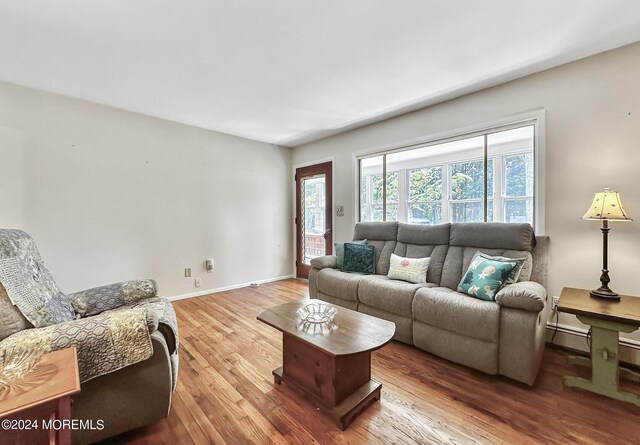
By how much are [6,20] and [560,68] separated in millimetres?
4172

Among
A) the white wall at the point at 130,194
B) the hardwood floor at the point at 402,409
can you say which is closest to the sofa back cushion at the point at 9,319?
the hardwood floor at the point at 402,409

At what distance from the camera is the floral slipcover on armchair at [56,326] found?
46.6 inches

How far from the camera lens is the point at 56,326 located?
124 centimetres

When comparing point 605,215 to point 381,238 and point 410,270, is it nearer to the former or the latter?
→ point 410,270

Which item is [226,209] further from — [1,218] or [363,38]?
[363,38]

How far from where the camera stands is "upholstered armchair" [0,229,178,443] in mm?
1198

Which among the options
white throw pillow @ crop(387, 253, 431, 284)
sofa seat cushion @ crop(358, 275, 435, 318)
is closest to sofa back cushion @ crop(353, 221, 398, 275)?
white throw pillow @ crop(387, 253, 431, 284)

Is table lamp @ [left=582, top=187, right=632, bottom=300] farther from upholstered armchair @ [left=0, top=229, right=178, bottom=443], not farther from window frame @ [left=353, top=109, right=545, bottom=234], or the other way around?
upholstered armchair @ [left=0, top=229, right=178, bottom=443]

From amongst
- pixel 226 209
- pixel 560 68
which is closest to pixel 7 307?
pixel 226 209

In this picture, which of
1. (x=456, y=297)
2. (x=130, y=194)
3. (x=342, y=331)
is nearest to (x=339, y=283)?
(x=456, y=297)

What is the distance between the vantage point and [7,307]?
125 centimetres

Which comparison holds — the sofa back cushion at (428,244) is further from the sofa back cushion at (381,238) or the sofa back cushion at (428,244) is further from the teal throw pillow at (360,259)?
the teal throw pillow at (360,259)

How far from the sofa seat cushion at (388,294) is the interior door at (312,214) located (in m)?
1.82

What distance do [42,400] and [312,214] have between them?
417cm
